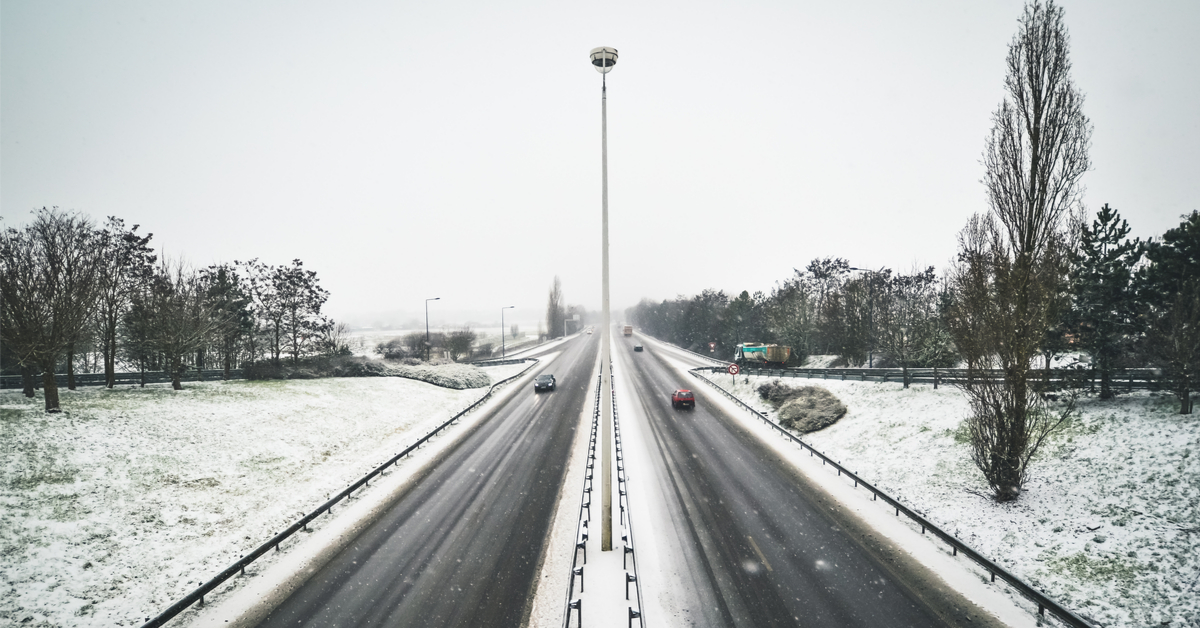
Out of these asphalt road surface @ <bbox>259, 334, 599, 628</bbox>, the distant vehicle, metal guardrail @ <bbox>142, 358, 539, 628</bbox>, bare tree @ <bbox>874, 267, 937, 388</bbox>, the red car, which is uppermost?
bare tree @ <bbox>874, 267, 937, 388</bbox>

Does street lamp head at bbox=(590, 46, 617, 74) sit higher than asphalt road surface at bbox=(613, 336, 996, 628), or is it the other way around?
street lamp head at bbox=(590, 46, 617, 74)

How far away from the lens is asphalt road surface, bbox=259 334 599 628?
8.88 metres

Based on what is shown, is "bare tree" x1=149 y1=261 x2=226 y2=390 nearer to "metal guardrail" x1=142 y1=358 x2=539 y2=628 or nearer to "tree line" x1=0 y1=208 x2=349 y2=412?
"tree line" x1=0 y1=208 x2=349 y2=412

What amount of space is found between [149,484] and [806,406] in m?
29.9

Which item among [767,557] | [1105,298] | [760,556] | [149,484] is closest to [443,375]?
[149,484]

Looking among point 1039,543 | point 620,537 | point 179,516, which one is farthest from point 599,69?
point 179,516

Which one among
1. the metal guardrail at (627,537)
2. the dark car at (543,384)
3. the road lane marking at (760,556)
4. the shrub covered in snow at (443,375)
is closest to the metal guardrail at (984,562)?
the road lane marking at (760,556)

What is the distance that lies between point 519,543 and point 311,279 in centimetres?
3576

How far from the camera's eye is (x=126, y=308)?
82.7 feet

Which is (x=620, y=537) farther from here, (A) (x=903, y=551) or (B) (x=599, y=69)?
(B) (x=599, y=69)

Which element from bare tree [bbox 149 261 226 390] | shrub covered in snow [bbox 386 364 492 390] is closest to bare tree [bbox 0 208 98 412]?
bare tree [bbox 149 261 226 390]

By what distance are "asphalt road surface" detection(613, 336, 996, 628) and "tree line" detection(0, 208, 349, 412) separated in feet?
84.8

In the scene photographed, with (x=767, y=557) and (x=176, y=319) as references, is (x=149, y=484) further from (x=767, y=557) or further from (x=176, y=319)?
(x=767, y=557)

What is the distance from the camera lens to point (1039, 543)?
417 inches
